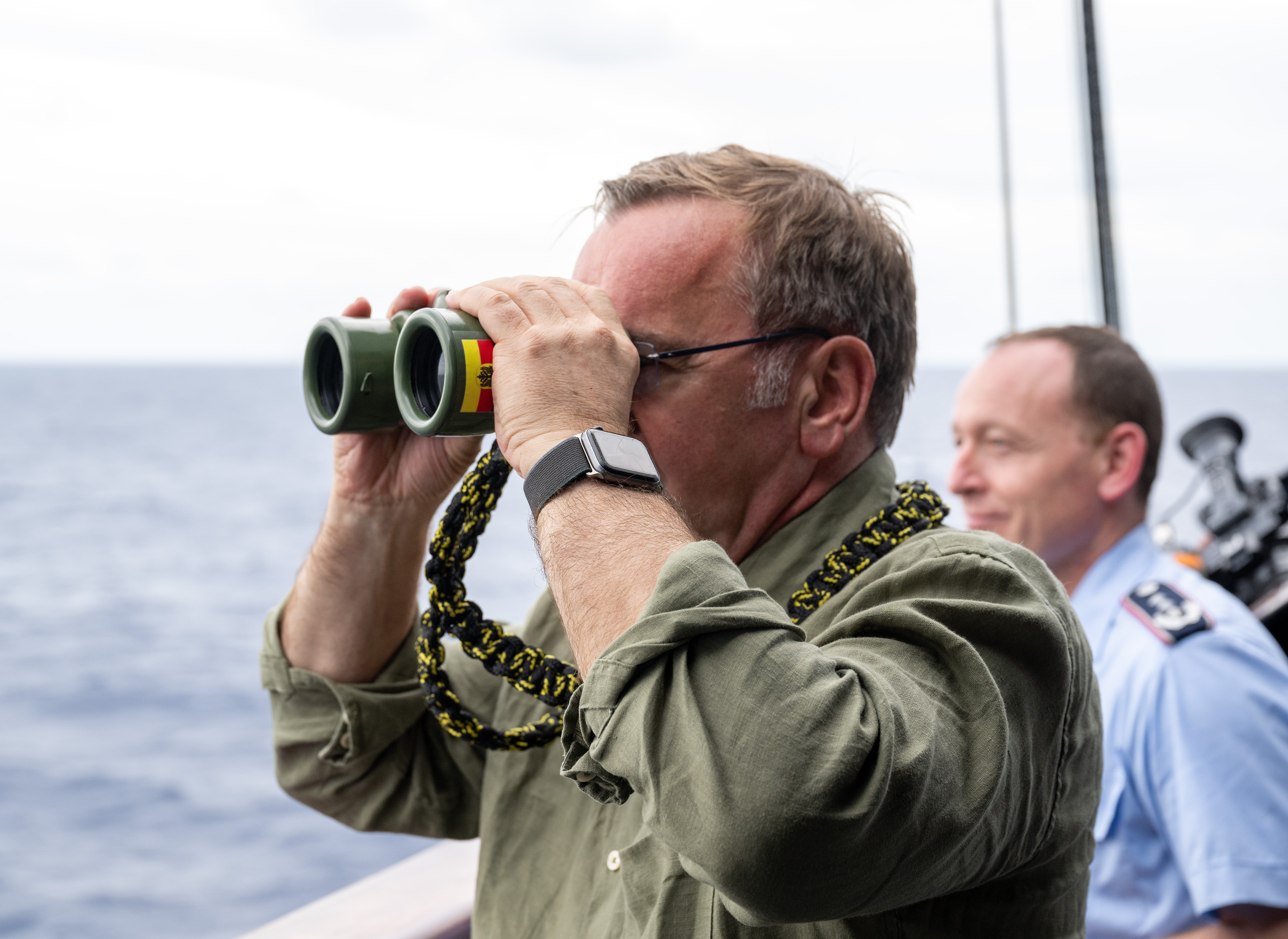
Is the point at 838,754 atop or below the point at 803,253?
below

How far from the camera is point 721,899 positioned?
827mm

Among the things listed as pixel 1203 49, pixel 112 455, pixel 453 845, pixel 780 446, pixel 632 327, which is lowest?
pixel 112 455

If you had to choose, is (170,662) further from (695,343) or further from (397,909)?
(695,343)

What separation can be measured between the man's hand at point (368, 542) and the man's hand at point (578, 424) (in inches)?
14.2

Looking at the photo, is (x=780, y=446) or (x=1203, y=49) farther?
(x=1203, y=49)

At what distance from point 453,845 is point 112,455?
49.1 metres

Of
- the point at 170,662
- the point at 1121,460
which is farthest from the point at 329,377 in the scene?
the point at 170,662

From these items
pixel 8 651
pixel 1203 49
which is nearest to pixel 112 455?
pixel 8 651

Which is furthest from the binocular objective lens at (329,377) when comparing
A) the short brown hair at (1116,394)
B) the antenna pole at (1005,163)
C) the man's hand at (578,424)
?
the antenna pole at (1005,163)

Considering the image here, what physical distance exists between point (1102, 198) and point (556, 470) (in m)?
3.03

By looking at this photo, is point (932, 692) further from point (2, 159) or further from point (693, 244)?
point (2, 159)

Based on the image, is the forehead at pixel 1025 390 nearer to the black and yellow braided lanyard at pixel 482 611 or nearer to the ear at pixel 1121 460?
the ear at pixel 1121 460

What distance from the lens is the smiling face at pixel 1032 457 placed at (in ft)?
6.23

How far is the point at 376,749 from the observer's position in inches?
47.6
